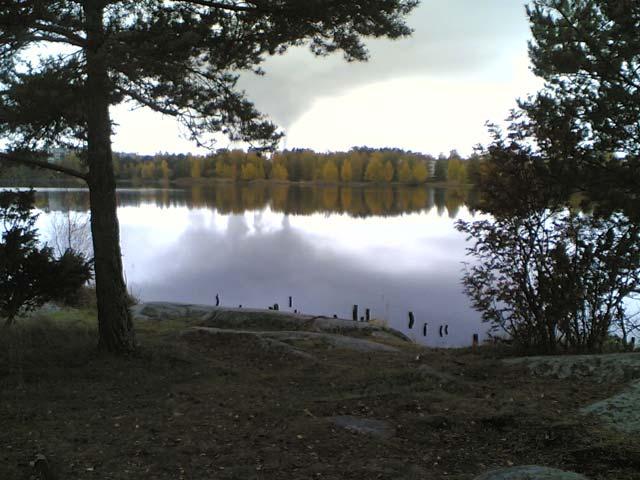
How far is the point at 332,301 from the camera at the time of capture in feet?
62.3

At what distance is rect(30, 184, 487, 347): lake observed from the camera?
17.9m

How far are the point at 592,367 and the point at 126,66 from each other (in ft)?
18.5

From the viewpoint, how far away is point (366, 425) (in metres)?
4.36

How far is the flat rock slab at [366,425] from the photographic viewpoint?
13.7ft

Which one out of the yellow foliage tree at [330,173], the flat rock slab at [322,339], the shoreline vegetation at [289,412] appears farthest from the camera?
the yellow foliage tree at [330,173]

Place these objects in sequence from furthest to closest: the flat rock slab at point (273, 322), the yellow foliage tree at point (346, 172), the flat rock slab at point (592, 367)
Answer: the yellow foliage tree at point (346, 172) → the flat rock slab at point (273, 322) → the flat rock slab at point (592, 367)

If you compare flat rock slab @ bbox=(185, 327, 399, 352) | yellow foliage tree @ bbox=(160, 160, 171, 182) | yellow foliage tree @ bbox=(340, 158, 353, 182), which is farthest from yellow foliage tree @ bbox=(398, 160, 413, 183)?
flat rock slab @ bbox=(185, 327, 399, 352)

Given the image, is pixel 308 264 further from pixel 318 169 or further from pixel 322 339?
pixel 318 169

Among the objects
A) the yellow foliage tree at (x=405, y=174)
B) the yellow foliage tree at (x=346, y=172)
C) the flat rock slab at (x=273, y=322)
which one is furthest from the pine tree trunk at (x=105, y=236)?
the yellow foliage tree at (x=346, y=172)

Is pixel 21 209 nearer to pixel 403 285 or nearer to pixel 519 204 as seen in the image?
pixel 519 204

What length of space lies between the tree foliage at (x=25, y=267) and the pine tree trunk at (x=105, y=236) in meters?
1.01

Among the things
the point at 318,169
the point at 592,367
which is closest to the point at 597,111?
the point at 592,367

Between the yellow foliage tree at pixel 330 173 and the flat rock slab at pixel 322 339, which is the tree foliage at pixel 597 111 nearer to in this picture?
the flat rock slab at pixel 322 339

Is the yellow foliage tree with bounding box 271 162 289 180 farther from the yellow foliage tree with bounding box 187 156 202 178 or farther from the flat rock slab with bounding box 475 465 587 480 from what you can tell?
the flat rock slab with bounding box 475 465 587 480
